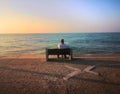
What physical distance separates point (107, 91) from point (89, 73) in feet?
7.31

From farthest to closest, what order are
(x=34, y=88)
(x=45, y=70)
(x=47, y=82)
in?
(x=45, y=70) → (x=47, y=82) → (x=34, y=88)

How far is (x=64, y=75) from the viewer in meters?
7.41

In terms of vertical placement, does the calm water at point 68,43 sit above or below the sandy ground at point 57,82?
below

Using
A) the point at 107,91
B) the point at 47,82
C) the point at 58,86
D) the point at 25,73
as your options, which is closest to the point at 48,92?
the point at 58,86

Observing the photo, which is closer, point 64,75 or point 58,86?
point 58,86

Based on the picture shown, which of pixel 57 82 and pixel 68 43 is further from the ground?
pixel 57 82

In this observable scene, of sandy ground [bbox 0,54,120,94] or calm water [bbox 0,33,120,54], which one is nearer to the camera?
sandy ground [bbox 0,54,120,94]

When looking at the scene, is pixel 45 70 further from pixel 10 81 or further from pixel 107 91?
pixel 107 91

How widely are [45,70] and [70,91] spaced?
2974 mm

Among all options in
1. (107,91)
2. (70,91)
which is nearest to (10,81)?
(70,91)

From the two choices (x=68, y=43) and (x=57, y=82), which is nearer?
(x=57, y=82)

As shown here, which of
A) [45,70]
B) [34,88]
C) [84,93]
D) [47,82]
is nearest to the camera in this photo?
[84,93]

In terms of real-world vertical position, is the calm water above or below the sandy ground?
below

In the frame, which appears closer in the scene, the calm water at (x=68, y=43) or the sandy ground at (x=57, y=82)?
Result: the sandy ground at (x=57, y=82)
